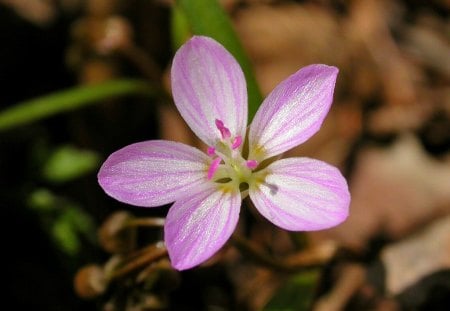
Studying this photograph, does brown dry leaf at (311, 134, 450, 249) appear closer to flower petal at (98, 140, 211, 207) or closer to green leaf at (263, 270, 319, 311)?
green leaf at (263, 270, 319, 311)

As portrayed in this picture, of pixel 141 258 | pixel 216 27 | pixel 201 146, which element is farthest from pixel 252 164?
pixel 201 146

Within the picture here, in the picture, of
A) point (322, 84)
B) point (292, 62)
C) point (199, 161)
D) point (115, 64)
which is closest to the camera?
point (322, 84)

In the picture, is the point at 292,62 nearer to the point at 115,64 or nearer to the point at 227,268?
the point at 115,64

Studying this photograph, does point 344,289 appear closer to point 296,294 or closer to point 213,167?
point 296,294

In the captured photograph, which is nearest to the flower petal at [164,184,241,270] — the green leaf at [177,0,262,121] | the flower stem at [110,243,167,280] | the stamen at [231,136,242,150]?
the stamen at [231,136,242,150]

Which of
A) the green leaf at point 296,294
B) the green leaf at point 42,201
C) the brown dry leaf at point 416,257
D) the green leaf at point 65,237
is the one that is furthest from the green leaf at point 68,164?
A: the brown dry leaf at point 416,257

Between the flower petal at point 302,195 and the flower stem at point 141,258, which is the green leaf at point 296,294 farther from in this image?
the flower petal at point 302,195

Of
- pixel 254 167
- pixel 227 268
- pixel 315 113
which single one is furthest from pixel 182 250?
pixel 227 268
